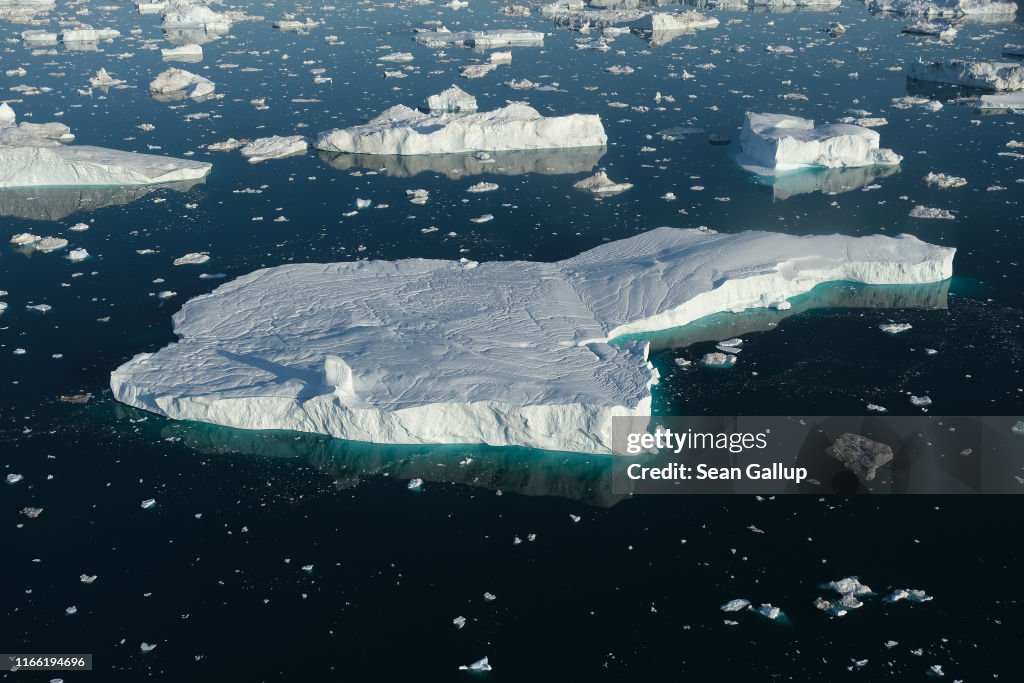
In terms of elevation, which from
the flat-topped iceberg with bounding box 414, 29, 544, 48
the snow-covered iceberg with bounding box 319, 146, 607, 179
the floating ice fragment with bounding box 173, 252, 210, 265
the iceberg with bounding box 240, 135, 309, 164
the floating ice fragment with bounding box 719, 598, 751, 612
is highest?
the flat-topped iceberg with bounding box 414, 29, 544, 48

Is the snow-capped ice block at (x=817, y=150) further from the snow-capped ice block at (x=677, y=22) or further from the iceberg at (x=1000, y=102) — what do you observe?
the snow-capped ice block at (x=677, y=22)

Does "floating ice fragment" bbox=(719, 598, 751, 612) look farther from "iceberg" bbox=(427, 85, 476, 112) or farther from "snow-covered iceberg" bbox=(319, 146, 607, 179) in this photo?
"iceberg" bbox=(427, 85, 476, 112)

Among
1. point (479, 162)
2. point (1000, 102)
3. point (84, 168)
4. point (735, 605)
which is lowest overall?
point (735, 605)

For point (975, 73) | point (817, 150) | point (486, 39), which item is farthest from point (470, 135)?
point (975, 73)

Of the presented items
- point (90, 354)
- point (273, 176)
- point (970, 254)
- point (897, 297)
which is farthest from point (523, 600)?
point (273, 176)

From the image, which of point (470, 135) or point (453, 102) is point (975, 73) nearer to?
point (453, 102)

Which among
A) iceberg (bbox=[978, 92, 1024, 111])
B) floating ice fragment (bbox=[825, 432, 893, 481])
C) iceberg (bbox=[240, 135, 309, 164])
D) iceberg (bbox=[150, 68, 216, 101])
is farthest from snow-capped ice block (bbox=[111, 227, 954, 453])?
iceberg (bbox=[150, 68, 216, 101])
